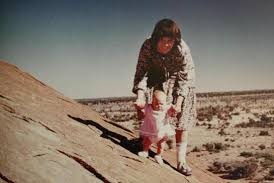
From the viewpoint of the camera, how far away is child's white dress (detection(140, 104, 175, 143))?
11.8 feet


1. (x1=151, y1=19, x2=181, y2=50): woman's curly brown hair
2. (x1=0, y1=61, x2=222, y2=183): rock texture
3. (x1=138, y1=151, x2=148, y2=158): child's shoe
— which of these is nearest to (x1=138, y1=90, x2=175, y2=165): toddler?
(x1=138, y1=151, x2=148, y2=158): child's shoe

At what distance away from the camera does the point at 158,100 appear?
141 inches

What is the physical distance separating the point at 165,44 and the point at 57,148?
1314 millimetres

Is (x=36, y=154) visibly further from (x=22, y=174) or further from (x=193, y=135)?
(x=193, y=135)

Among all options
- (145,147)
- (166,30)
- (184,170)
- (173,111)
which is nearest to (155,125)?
(173,111)

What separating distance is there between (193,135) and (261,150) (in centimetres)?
537

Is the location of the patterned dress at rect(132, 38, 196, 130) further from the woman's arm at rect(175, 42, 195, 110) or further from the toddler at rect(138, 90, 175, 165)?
the toddler at rect(138, 90, 175, 165)

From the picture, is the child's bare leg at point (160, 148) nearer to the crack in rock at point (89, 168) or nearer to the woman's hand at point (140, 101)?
the woman's hand at point (140, 101)

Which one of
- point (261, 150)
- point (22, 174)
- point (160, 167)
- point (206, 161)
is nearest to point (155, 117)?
point (160, 167)

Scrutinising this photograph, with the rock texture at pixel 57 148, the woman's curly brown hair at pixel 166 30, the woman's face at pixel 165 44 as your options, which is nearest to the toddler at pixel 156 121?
the rock texture at pixel 57 148

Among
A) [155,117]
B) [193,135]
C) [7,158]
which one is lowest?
[193,135]

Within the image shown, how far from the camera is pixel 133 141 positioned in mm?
4223

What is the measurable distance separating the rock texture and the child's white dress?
0.27m

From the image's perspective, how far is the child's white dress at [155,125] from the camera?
3609 mm
